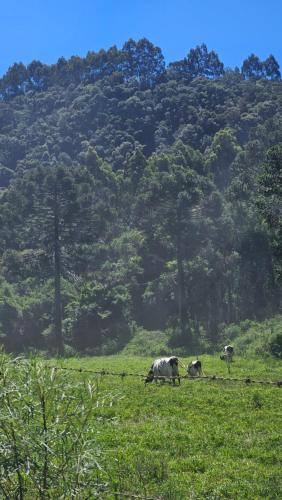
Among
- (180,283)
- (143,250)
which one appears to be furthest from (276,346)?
(143,250)

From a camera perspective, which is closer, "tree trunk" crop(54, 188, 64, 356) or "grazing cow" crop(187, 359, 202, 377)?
"grazing cow" crop(187, 359, 202, 377)

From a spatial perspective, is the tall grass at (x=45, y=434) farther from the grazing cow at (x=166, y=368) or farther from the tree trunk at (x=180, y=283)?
the tree trunk at (x=180, y=283)

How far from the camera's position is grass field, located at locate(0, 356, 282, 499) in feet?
15.5

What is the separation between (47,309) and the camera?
51.1 meters

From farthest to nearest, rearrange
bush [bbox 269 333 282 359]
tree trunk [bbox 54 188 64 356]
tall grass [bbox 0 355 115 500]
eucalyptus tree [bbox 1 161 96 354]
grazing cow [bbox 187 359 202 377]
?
eucalyptus tree [bbox 1 161 96 354] < tree trunk [bbox 54 188 64 356] < bush [bbox 269 333 282 359] < grazing cow [bbox 187 359 202 377] < tall grass [bbox 0 355 115 500]

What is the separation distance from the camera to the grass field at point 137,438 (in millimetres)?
4730

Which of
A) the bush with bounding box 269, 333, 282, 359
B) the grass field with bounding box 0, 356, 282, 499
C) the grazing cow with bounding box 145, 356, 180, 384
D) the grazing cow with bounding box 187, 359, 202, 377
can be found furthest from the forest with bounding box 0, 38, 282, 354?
the grass field with bounding box 0, 356, 282, 499

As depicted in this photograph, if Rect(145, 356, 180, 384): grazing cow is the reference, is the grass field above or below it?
below

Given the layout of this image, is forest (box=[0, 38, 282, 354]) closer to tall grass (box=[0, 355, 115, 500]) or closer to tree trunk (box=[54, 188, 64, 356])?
tree trunk (box=[54, 188, 64, 356])

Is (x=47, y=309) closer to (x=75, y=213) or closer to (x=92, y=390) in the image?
(x=75, y=213)

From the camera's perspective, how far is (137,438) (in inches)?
433

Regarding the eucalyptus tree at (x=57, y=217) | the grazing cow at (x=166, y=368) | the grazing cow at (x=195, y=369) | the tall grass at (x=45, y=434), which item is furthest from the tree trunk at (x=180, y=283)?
the tall grass at (x=45, y=434)

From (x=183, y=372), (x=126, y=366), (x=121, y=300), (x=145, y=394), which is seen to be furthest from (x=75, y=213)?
(x=145, y=394)

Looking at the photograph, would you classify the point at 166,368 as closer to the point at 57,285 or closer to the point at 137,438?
the point at 137,438
